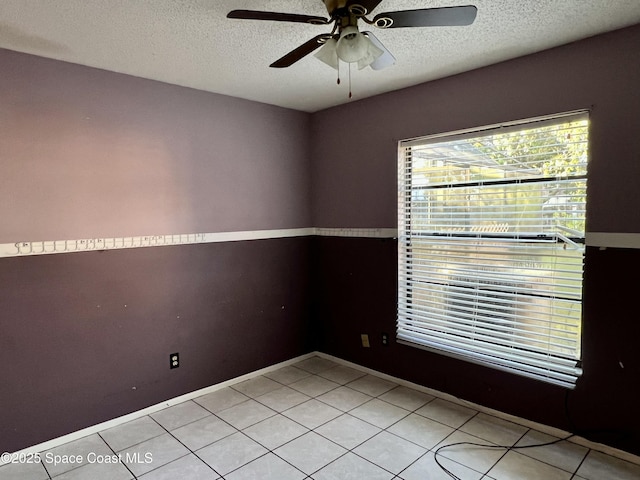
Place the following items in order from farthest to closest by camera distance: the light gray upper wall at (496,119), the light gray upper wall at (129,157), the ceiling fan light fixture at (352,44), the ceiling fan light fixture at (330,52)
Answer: the light gray upper wall at (129,157)
the light gray upper wall at (496,119)
the ceiling fan light fixture at (330,52)
the ceiling fan light fixture at (352,44)

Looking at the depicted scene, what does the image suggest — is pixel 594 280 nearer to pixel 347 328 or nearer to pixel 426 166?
pixel 426 166

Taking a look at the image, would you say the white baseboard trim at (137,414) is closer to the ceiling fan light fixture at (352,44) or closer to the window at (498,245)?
the window at (498,245)

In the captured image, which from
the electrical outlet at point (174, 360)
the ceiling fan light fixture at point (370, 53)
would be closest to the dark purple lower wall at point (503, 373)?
the electrical outlet at point (174, 360)

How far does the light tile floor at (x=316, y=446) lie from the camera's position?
87.1 inches

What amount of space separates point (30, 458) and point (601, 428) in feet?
11.1

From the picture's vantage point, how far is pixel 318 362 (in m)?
3.87

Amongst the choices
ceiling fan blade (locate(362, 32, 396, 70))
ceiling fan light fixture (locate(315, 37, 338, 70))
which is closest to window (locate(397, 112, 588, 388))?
ceiling fan blade (locate(362, 32, 396, 70))

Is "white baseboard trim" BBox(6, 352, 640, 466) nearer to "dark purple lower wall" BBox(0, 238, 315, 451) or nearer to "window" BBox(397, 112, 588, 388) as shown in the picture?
"dark purple lower wall" BBox(0, 238, 315, 451)

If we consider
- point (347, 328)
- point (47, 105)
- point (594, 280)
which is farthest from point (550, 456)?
point (47, 105)

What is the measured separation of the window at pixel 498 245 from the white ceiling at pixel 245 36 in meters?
0.51

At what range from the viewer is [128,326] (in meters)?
2.80

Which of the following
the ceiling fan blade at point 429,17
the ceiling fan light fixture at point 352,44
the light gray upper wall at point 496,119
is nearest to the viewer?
the ceiling fan blade at point 429,17

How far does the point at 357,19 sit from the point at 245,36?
0.79m

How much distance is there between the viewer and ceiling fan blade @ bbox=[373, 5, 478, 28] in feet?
4.94
